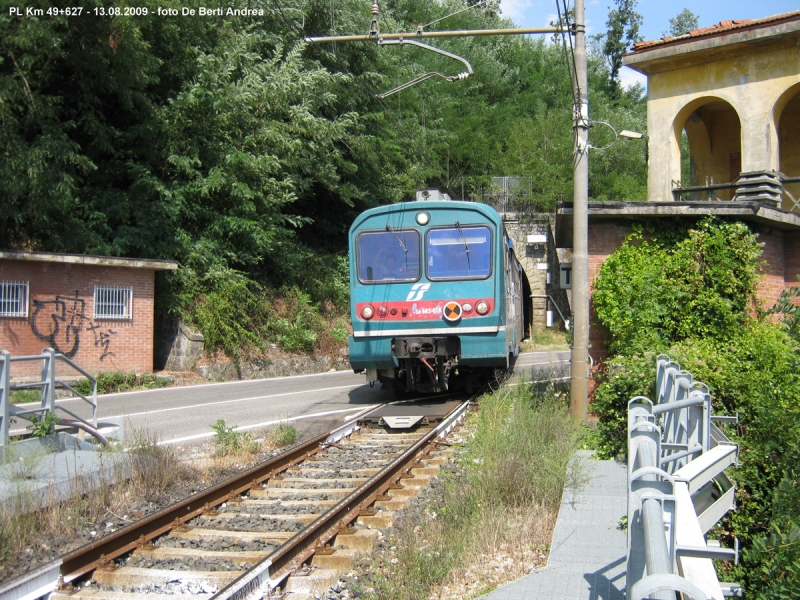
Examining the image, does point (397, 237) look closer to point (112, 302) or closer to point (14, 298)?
point (112, 302)

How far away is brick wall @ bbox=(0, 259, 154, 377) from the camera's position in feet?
52.2

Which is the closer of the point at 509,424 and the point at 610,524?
the point at 610,524

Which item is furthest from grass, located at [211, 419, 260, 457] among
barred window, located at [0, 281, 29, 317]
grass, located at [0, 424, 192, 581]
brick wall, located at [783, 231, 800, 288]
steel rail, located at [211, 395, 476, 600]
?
barred window, located at [0, 281, 29, 317]

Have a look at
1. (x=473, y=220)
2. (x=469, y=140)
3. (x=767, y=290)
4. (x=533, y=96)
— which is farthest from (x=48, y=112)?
(x=533, y=96)

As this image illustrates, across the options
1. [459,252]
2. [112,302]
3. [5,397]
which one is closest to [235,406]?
[459,252]

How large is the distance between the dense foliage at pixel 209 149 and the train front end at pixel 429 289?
8433mm

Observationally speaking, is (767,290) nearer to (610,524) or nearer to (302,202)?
(610,524)

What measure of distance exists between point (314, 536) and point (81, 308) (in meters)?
13.2

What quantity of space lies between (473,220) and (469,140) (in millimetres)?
30618

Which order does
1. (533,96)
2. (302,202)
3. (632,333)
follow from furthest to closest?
(533,96) → (302,202) → (632,333)

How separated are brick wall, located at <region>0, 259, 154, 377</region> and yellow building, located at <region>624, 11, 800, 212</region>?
40.5 ft

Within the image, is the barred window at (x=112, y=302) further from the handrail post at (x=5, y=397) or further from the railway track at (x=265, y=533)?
the railway track at (x=265, y=533)

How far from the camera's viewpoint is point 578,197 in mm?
9969

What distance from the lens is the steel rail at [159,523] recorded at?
5344 mm
